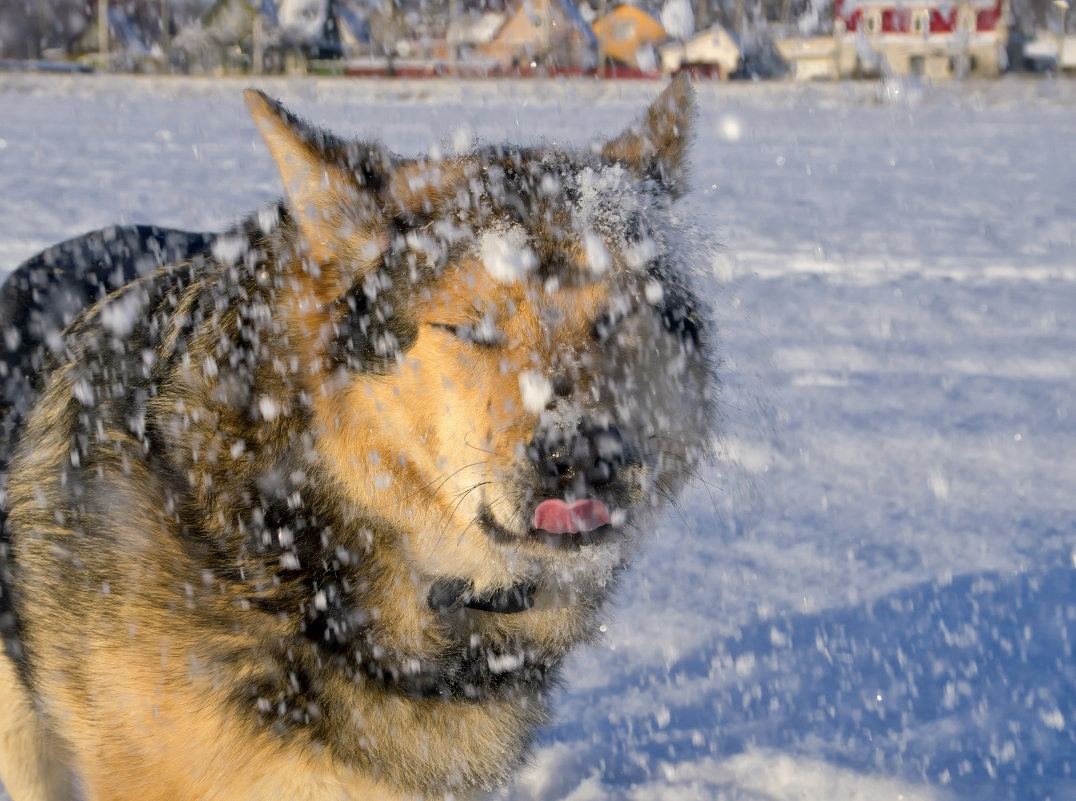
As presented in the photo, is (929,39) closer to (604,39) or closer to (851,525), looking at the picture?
(604,39)

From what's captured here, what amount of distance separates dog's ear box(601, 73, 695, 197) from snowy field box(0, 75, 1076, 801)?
0.55 feet

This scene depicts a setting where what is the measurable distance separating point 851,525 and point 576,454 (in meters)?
2.23

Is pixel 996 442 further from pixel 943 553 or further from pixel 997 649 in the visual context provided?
pixel 997 649

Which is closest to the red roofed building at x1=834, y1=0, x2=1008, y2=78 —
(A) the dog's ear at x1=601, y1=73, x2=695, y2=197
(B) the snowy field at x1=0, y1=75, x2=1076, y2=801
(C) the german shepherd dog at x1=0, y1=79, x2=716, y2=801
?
(B) the snowy field at x1=0, y1=75, x2=1076, y2=801

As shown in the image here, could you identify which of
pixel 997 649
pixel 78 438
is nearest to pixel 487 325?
pixel 78 438

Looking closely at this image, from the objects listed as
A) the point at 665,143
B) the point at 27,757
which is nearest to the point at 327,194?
the point at 665,143

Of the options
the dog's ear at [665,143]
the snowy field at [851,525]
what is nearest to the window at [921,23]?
the snowy field at [851,525]

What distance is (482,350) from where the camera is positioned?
204cm

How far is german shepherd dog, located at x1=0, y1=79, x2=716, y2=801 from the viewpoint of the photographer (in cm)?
201

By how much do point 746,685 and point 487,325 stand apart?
1.45 meters

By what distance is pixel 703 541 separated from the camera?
147 inches

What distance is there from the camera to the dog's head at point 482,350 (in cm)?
200

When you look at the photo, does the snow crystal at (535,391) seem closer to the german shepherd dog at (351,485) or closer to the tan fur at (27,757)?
the german shepherd dog at (351,485)

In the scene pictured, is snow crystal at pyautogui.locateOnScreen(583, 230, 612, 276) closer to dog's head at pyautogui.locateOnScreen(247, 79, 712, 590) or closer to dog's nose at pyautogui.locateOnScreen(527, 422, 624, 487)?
dog's head at pyautogui.locateOnScreen(247, 79, 712, 590)
